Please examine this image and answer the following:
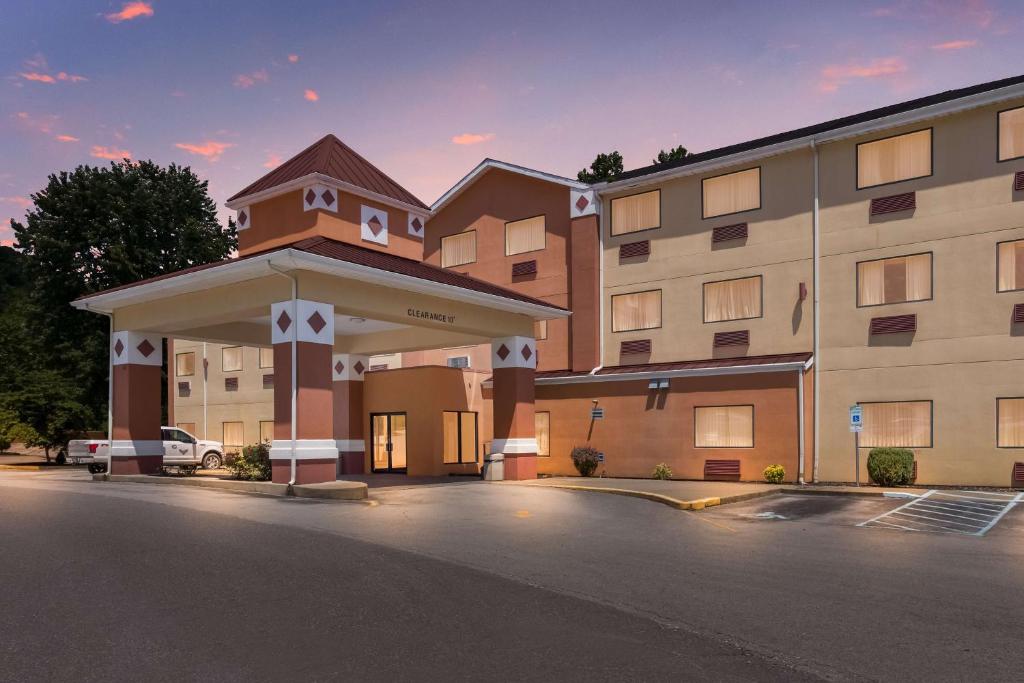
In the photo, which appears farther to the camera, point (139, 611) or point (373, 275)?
point (373, 275)

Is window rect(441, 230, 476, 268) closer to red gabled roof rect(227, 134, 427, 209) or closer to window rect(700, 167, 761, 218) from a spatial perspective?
red gabled roof rect(227, 134, 427, 209)

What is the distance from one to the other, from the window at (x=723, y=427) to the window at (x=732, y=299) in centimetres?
306

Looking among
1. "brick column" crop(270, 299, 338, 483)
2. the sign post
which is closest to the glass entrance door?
"brick column" crop(270, 299, 338, 483)

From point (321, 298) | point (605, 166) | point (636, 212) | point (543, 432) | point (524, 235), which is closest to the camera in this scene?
point (321, 298)

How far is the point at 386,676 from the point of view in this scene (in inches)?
225

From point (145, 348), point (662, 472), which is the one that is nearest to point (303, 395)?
point (145, 348)

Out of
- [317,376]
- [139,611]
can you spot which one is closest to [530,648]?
[139,611]

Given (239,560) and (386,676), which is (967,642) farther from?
(239,560)

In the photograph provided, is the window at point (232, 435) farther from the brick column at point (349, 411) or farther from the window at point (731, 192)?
the window at point (731, 192)

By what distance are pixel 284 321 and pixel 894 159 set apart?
17892 mm

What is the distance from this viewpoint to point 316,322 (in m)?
19.0

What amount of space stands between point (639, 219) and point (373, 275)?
12736 millimetres

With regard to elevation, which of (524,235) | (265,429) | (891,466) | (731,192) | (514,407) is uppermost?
(731,192)

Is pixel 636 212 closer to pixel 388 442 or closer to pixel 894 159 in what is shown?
pixel 894 159
